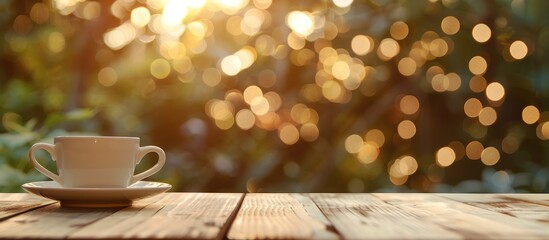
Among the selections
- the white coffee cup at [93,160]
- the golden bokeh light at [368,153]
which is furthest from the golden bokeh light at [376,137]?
the white coffee cup at [93,160]

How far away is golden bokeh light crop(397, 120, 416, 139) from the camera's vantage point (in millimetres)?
2829

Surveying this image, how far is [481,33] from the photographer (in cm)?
265

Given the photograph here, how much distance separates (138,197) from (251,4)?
1748 millimetres

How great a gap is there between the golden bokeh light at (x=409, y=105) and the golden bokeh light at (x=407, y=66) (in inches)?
4.6

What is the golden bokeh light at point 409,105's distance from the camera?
2823 mm

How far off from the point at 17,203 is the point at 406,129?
1930 mm

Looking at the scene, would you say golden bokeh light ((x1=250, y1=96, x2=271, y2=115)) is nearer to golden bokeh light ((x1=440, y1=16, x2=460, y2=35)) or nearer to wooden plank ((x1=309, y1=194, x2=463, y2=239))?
golden bokeh light ((x1=440, y1=16, x2=460, y2=35))

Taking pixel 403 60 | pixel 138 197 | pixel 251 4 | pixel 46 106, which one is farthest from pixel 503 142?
pixel 138 197

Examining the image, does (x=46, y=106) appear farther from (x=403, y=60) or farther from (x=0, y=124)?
(x=403, y=60)

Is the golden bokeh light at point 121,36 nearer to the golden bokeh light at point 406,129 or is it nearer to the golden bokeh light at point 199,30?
the golden bokeh light at point 199,30

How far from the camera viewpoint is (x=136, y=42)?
107 inches

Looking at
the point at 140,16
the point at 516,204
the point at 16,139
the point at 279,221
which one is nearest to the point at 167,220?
the point at 279,221

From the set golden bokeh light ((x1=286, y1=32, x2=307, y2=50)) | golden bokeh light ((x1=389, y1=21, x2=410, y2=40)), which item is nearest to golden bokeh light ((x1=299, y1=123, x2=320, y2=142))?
golden bokeh light ((x1=286, y1=32, x2=307, y2=50))

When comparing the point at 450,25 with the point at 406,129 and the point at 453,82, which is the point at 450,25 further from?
the point at 406,129
